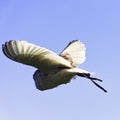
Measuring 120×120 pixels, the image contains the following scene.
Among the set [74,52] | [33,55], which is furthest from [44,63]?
[74,52]

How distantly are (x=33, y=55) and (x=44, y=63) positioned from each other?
0.66 meters

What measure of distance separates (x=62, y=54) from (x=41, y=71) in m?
1.48

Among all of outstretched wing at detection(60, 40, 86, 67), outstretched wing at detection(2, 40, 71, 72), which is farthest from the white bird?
outstretched wing at detection(60, 40, 86, 67)

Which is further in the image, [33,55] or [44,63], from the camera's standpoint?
[44,63]

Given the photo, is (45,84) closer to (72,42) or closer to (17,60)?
(17,60)

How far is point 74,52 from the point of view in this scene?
17359mm

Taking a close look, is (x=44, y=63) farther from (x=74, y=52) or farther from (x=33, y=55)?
(x=74, y=52)

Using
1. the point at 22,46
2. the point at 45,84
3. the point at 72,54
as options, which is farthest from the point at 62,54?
the point at 22,46

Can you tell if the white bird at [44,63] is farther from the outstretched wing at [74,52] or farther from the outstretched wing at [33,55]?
the outstretched wing at [74,52]

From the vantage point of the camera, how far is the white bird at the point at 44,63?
13992 millimetres

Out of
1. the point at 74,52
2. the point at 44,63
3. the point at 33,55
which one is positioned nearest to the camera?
the point at 33,55

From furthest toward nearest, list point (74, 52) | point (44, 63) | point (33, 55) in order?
1. point (74, 52)
2. point (44, 63)
3. point (33, 55)

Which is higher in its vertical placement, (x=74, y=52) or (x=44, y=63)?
(x=74, y=52)

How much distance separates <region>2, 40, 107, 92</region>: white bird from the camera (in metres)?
14.0
